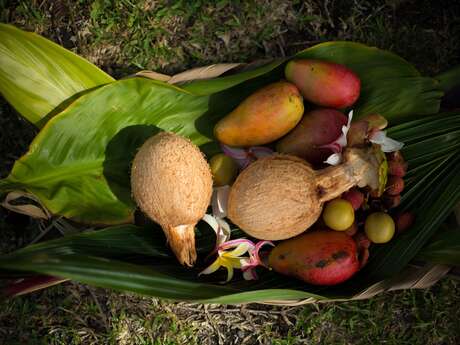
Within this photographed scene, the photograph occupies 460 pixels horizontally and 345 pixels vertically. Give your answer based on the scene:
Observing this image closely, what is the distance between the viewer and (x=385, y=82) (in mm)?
Result: 1141

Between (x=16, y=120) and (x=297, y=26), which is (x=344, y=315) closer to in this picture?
(x=297, y=26)

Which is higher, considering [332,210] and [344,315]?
[332,210]

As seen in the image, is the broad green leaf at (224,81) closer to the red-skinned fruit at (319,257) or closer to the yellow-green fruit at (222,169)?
the yellow-green fruit at (222,169)

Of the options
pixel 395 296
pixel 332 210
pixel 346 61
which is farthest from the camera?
pixel 395 296

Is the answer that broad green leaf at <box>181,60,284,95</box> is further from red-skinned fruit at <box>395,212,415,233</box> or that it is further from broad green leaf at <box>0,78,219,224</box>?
red-skinned fruit at <box>395,212,415,233</box>

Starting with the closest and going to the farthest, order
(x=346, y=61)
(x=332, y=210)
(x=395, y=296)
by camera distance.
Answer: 1. (x=332, y=210)
2. (x=346, y=61)
3. (x=395, y=296)

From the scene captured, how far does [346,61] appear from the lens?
45.0 inches

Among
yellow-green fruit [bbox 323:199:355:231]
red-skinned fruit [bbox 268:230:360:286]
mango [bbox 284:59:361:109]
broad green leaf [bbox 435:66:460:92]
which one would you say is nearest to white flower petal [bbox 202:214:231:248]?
red-skinned fruit [bbox 268:230:360:286]

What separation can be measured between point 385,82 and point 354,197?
0.28 m

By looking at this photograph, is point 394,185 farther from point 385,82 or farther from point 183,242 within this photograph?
point 183,242

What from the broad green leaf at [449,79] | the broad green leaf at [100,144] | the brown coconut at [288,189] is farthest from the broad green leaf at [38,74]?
the broad green leaf at [449,79]

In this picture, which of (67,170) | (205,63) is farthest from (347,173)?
(67,170)

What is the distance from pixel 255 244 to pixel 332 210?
19 centimetres

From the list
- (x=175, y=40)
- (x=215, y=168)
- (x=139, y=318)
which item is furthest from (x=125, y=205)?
(x=175, y=40)
